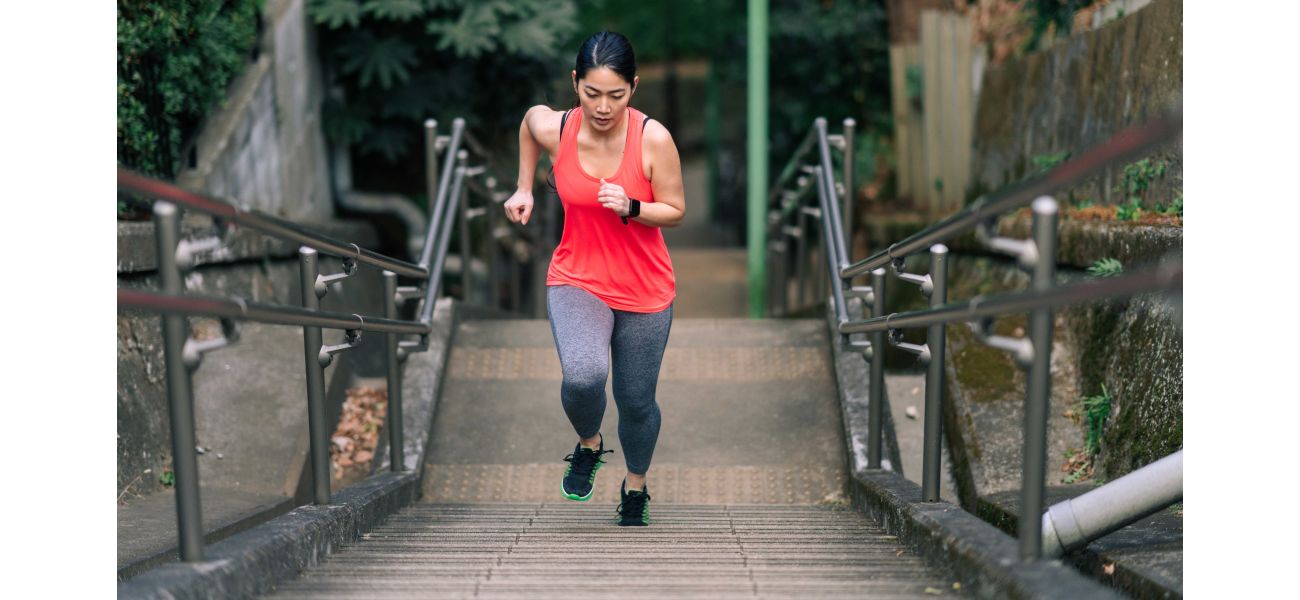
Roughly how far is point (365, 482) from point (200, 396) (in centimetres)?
135

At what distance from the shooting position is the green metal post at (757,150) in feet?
29.0

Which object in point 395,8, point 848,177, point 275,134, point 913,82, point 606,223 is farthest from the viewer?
point 913,82

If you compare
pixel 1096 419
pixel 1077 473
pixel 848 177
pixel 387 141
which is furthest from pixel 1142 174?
pixel 387 141

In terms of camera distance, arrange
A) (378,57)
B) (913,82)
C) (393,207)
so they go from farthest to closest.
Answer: (393,207)
(913,82)
(378,57)

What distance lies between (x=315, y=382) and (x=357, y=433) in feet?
7.90

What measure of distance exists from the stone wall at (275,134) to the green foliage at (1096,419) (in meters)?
4.55

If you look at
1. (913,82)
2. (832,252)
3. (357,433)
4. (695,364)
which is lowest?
(357,433)

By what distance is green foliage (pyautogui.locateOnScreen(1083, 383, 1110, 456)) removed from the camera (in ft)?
15.4

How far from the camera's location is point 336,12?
340 inches

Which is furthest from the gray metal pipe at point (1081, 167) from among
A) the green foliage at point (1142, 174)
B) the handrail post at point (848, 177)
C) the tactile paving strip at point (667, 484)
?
the handrail post at point (848, 177)

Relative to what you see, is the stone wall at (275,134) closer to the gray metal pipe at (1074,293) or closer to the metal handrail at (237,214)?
the metal handrail at (237,214)

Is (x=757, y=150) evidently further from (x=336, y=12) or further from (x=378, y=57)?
(x=336, y=12)

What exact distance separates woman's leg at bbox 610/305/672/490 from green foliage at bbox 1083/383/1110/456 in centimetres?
164

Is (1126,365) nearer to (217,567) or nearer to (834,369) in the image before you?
(834,369)
